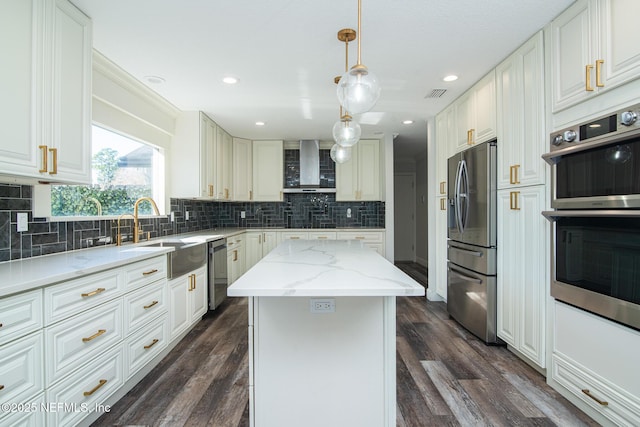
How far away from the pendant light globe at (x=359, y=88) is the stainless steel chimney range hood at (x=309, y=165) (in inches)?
149

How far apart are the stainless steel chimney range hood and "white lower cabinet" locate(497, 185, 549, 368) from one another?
317cm

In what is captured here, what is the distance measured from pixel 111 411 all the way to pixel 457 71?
11.9ft

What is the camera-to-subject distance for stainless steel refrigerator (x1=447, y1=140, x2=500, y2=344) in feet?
8.73

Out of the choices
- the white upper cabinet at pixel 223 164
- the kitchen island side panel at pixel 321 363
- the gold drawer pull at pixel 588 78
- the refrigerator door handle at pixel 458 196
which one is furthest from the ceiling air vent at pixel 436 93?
the white upper cabinet at pixel 223 164

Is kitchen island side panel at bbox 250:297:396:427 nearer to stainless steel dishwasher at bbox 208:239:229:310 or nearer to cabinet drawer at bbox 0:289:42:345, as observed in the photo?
cabinet drawer at bbox 0:289:42:345

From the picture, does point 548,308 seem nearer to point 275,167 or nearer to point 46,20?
point 46,20

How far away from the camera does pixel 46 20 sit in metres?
1.67

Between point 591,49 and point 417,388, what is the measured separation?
7.57ft

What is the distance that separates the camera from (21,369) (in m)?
1.30

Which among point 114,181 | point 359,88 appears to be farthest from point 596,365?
point 114,181

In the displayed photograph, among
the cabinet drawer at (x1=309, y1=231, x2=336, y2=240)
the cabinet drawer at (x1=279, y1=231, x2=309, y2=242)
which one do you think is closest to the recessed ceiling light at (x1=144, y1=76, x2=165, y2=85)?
the cabinet drawer at (x1=279, y1=231, x2=309, y2=242)

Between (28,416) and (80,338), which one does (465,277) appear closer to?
(80,338)

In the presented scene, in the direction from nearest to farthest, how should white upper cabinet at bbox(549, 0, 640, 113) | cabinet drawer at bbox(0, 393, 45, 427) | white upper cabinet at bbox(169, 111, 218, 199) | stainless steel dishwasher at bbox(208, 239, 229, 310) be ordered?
cabinet drawer at bbox(0, 393, 45, 427), white upper cabinet at bbox(549, 0, 640, 113), stainless steel dishwasher at bbox(208, 239, 229, 310), white upper cabinet at bbox(169, 111, 218, 199)

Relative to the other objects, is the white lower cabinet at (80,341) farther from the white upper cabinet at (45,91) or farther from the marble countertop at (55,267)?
the white upper cabinet at (45,91)
